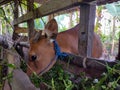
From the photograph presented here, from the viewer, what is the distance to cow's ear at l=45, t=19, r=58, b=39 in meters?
1.58

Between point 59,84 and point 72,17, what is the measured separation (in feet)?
22.1

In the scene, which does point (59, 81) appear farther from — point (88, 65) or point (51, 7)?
point (51, 7)

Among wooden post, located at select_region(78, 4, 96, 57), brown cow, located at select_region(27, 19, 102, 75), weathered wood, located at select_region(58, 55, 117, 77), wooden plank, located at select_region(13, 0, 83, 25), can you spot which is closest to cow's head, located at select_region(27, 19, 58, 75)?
brown cow, located at select_region(27, 19, 102, 75)

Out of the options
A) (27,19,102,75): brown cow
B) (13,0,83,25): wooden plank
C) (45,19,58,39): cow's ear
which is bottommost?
(27,19,102,75): brown cow

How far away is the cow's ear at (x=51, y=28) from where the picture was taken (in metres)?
1.58

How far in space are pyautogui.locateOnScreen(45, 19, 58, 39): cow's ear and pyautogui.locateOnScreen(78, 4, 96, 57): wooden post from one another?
1.10 ft

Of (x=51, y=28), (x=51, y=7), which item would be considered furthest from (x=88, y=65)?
(x=51, y=28)

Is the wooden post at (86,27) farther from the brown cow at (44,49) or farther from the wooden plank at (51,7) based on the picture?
the brown cow at (44,49)

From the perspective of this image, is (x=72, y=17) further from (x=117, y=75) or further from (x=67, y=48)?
(x=117, y=75)

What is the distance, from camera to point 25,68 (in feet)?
4.73

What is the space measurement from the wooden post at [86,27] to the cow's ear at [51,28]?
335mm

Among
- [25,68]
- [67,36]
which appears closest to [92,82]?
[25,68]

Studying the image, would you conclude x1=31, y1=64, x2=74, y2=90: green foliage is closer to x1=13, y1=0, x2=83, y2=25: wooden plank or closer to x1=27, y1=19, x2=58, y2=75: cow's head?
x1=13, y1=0, x2=83, y2=25: wooden plank

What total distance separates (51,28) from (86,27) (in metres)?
0.42
